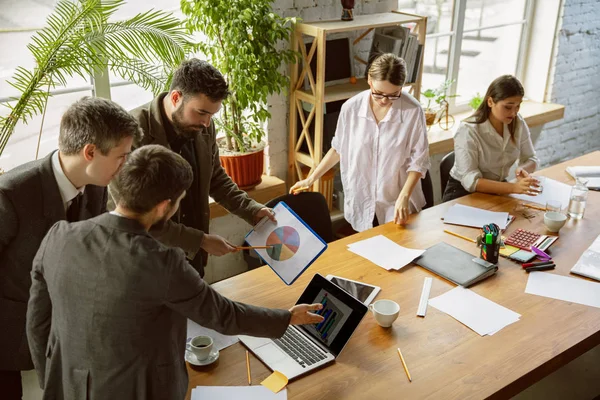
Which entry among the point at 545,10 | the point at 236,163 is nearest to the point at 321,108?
the point at 236,163

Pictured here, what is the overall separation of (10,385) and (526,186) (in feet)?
8.19

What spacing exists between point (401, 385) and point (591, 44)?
4560 millimetres

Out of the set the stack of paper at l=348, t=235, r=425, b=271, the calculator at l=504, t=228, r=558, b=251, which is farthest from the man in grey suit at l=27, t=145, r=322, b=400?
the calculator at l=504, t=228, r=558, b=251

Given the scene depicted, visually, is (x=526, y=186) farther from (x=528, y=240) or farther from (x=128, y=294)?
(x=128, y=294)

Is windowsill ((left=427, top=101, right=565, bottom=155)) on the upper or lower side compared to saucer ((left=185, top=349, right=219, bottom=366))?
upper

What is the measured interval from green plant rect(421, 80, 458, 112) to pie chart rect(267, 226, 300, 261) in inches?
101

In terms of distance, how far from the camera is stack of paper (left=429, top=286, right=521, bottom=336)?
6.84 ft

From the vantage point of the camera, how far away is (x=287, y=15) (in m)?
3.55

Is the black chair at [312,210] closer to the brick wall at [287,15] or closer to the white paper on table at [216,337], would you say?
the white paper on table at [216,337]

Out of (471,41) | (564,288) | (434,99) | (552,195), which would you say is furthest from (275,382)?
(471,41)

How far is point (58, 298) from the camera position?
1488 mm

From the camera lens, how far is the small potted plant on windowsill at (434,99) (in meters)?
4.47

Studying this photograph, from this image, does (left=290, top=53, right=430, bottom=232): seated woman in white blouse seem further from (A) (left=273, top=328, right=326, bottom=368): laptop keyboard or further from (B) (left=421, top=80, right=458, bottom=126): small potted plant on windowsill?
(B) (left=421, top=80, right=458, bottom=126): small potted plant on windowsill

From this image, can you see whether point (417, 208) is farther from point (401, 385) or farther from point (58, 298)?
point (58, 298)
